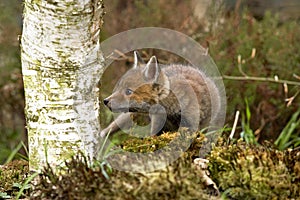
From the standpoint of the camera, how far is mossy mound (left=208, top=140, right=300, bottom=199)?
2.87 meters

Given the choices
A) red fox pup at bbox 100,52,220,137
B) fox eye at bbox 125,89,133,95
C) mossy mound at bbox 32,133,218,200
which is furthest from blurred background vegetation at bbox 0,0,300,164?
mossy mound at bbox 32,133,218,200

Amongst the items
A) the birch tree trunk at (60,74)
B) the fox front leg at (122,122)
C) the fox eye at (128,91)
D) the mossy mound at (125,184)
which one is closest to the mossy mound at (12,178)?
the birch tree trunk at (60,74)

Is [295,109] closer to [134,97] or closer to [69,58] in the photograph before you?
[134,97]

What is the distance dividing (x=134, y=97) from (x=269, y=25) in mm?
3029

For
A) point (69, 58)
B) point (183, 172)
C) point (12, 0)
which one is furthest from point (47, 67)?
point (12, 0)

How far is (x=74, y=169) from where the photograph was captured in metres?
2.88

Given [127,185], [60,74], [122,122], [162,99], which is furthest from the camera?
[122,122]

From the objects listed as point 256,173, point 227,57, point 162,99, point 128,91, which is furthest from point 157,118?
point 227,57

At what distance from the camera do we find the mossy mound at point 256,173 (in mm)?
2865

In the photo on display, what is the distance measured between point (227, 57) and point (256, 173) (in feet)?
12.2

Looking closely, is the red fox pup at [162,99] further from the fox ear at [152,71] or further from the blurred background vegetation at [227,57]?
the blurred background vegetation at [227,57]

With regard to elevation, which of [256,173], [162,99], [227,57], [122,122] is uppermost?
[227,57]

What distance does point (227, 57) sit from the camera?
6500 mm

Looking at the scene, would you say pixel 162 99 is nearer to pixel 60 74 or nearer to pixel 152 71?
pixel 152 71
